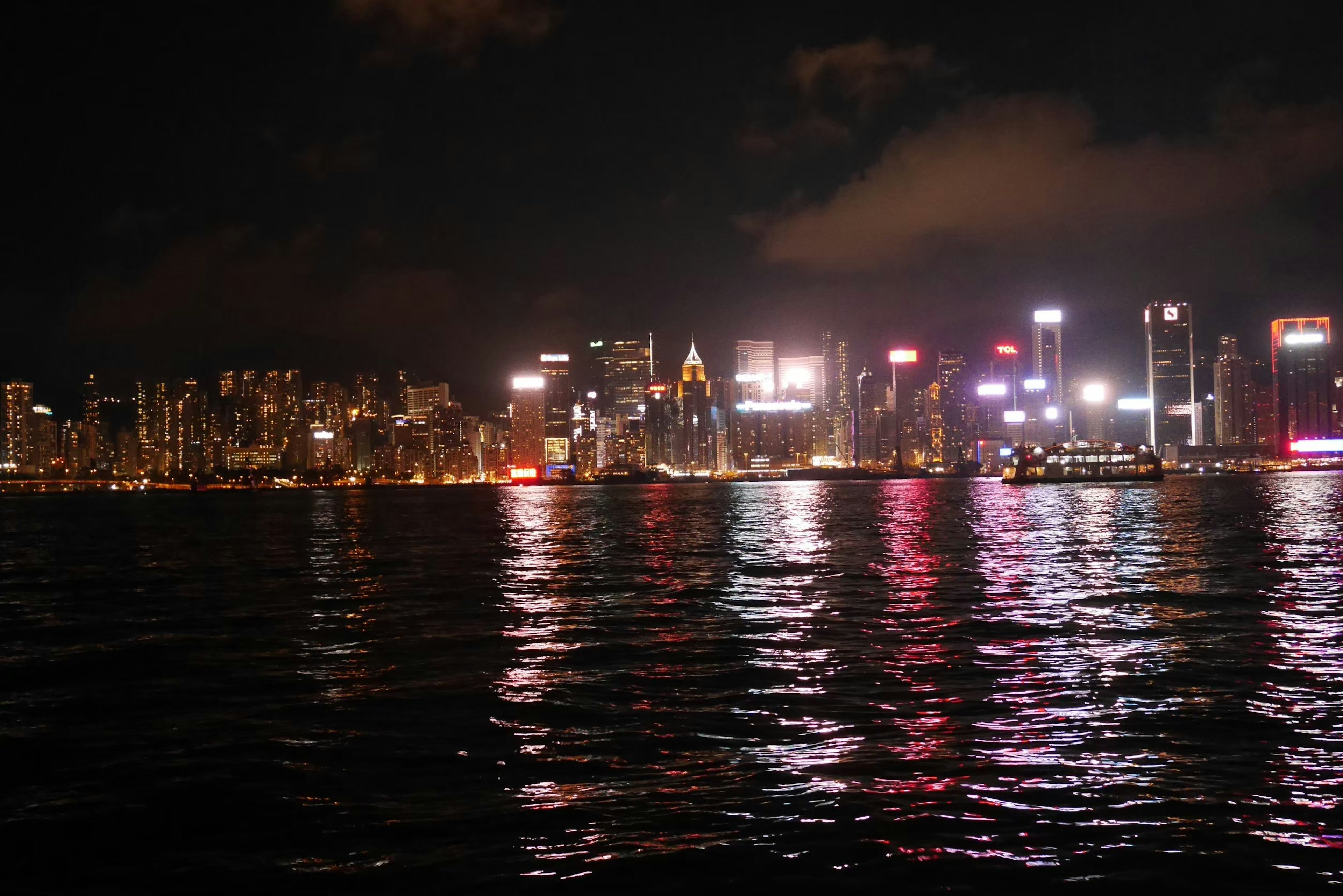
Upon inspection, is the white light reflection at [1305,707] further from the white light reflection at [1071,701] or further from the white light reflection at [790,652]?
the white light reflection at [790,652]

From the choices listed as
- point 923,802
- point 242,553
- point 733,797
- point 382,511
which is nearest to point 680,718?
point 733,797

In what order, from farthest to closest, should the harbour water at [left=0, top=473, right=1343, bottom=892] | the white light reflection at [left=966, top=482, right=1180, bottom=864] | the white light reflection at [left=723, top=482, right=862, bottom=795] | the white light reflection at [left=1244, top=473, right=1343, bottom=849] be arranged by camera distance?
1. the white light reflection at [left=723, top=482, right=862, bottom=795]
2. the white light reflection at [left=966, top=482, right=1180, bottom=864]
3. the white light reflection at [left=1244, top=473, right=1343, bottom=849]
4. the harbour water at [left=0, top=473, right=1343, bottom=892]

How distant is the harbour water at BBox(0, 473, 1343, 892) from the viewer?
403 inches

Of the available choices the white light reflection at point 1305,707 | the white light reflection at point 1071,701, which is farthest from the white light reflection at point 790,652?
the white light reflection at point 1305,707

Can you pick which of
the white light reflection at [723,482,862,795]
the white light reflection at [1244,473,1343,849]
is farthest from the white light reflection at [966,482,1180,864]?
the white light reflection at [723,482,862,795]

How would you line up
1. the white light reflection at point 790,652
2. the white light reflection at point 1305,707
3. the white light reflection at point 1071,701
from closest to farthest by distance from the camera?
the white light reflection at point 1305,707, the white light reflection at point 1071,701, the white light reflection at point 790,652

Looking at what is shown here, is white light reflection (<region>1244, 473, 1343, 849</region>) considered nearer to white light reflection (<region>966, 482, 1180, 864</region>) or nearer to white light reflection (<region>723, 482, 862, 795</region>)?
white light reflection (<region>966, 482, 1180, 864</region>)

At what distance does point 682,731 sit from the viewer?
15.4 m

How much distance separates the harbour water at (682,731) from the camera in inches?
403

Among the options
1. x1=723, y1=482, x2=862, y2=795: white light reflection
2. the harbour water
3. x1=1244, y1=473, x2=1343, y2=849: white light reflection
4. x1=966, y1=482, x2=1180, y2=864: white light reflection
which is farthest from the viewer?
x1=723, y1=482, x2=862, y2=795: white light reflection

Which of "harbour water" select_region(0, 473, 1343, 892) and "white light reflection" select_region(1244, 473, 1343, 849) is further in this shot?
"white light reflection" select_region(1244, 473, 1343, 849)

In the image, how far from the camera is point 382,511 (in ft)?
425

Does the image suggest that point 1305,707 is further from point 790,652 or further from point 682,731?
point 682,731

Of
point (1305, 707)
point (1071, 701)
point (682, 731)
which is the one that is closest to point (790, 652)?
point (1071, 701)
